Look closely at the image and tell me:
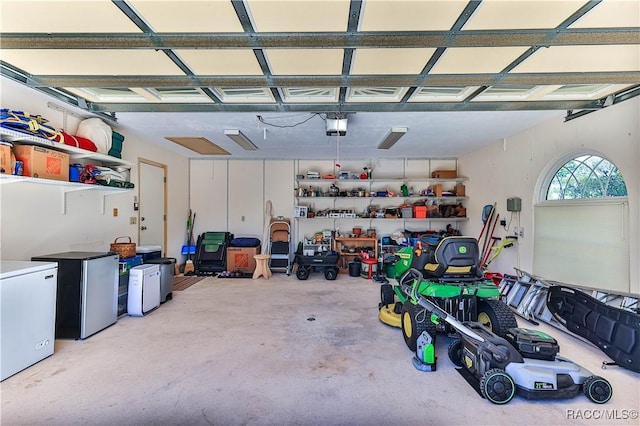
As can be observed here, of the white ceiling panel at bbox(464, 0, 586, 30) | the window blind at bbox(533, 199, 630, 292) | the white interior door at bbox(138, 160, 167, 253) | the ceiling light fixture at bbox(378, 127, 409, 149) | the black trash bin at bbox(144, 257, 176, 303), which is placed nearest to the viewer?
the white ceiling panel at bbox(464, 0, 586, 30)

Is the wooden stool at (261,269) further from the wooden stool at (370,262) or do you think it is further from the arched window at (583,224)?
the arched window at (583,224)

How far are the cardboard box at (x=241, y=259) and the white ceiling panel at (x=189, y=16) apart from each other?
15.6ft

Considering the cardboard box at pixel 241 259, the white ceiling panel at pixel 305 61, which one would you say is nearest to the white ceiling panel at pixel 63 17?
the white ceiling panel at pixel 305 61

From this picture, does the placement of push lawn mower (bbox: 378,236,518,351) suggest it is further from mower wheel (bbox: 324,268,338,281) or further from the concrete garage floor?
mower wheel (bbox: 324,268,338,281)

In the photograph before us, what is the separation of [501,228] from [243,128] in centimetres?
476

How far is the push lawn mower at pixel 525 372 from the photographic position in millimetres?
1931

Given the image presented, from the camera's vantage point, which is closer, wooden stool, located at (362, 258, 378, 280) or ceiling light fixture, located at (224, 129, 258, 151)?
ceiling light fixture, located at (224, 129, 258, 151)

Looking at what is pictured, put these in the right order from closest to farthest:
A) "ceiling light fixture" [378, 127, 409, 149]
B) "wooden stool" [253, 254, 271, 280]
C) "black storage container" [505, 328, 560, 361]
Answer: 1. "black storage container" [505, 328, 560, 361]
2. "ceiling light fixture" [378, 127, 409, 149]
3. "wooden stool" [253, 254, 271, 280]

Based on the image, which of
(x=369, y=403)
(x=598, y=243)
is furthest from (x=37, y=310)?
(x=598, y=243)

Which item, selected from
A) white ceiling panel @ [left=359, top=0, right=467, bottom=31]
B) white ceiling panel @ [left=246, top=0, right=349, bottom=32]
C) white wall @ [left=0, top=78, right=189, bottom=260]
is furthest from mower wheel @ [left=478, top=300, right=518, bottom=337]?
white wall @ [left=0, top=78, right=189, bottom=260]

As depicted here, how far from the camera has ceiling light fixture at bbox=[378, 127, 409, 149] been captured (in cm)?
420

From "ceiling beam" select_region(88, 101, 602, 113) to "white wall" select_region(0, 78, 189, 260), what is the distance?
0.60m

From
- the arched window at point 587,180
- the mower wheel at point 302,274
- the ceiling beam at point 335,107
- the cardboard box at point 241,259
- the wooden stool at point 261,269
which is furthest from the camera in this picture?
the cardboard box at point 241,259

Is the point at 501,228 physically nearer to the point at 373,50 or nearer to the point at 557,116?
the point at 557,116
